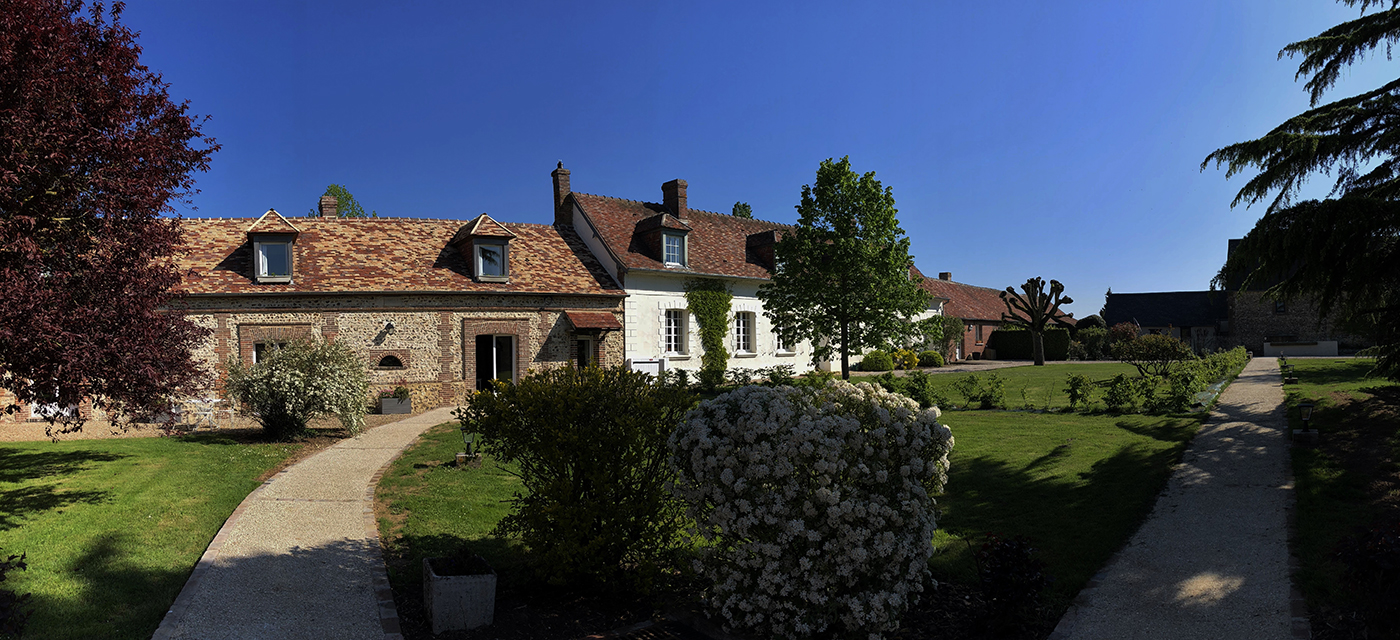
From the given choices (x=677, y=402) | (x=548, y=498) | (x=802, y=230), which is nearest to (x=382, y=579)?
(x=548, y=498)

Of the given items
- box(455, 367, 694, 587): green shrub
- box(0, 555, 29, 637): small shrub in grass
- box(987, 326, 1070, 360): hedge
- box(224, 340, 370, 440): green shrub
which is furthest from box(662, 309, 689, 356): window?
box(987, 326, 1070, 360): hedge

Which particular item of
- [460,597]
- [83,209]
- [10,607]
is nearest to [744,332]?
[83,209]

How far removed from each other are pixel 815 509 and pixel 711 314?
776 inches

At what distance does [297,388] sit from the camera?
13.4m

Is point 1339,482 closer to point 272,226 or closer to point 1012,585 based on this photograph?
point 1012,585

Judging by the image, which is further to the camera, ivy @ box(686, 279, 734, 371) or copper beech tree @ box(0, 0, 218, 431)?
ivy @ box(686, 279, 734, 371)

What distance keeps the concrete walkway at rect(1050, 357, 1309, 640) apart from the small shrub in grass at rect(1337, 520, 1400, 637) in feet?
2.29

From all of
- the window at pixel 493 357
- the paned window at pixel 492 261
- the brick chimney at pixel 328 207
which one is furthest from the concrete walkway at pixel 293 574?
the brick chimney at pixel 328 207

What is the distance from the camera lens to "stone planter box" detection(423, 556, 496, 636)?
17.4ft

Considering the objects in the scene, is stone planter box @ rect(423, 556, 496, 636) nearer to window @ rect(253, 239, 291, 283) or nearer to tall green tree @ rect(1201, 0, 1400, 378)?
tall green tree @ rect(1201, 0, 1400, 378)

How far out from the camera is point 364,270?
19.5 m

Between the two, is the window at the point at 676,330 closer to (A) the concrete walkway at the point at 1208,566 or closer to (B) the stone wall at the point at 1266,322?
(A) the concrete walkway at the point at 1208,566

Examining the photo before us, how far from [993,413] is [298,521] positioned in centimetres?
1289

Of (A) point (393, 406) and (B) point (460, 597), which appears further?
(A) point (393, 406)
